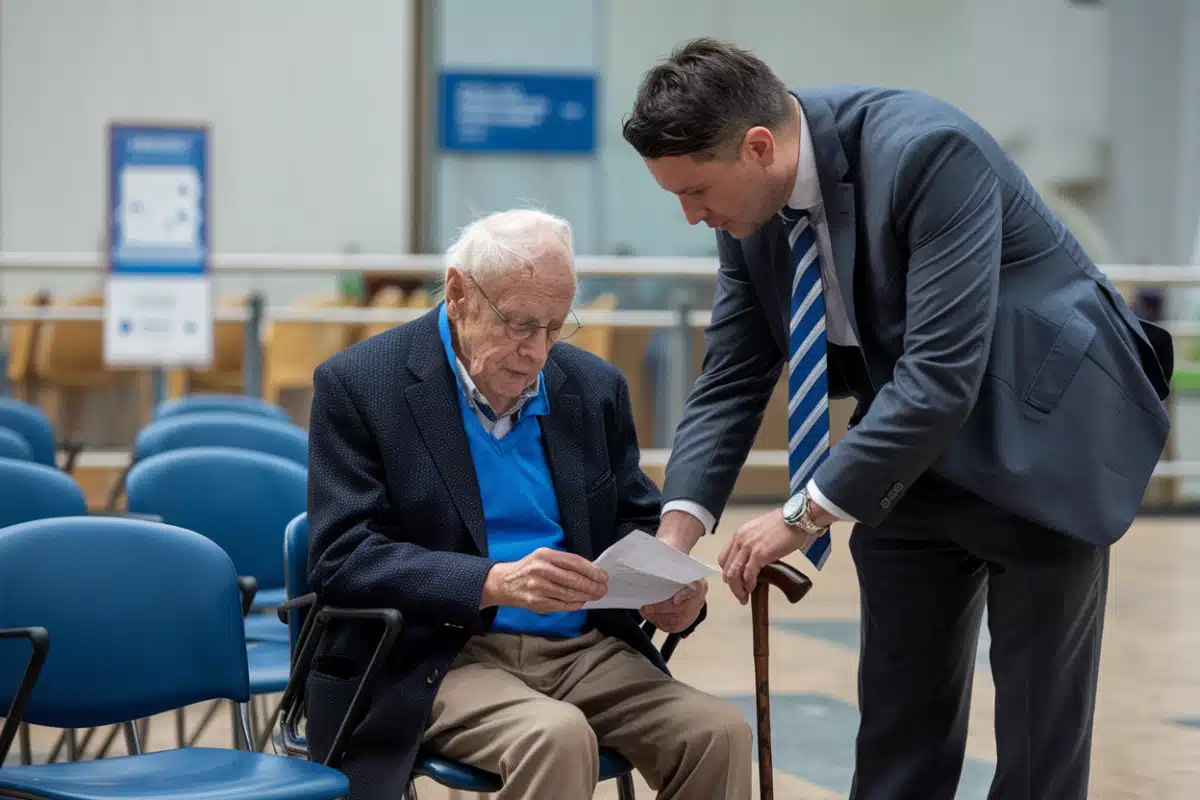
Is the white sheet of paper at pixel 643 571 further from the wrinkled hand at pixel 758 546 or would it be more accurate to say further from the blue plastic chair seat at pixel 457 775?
the blue plastic chair seat at pixel 457 775

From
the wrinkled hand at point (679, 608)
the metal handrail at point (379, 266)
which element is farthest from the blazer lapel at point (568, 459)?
the metal handrail at point (379, 266)

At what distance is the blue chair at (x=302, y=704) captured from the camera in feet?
7.53

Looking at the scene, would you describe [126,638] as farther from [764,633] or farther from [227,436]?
[227,436]

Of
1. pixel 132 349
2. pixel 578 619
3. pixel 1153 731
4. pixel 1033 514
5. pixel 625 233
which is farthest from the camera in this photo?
pixel 625 233

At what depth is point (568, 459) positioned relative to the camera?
2500 millimetres

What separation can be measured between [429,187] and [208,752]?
9.10 metres

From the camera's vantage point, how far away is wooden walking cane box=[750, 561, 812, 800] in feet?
7.83

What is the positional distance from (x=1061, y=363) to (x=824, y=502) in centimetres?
37

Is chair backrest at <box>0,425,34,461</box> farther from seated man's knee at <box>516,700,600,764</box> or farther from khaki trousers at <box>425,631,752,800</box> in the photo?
seated man's knee at <box>516,700,600,764</box>

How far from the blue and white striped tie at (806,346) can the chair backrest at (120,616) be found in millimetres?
952

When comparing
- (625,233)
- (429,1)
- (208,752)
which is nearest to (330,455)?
(208,752)

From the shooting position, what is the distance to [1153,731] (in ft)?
13.8

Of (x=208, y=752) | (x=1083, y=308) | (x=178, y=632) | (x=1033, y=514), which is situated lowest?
(x=208, y=752)

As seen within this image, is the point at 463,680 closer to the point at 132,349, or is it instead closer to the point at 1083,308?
the point at 1083,308
